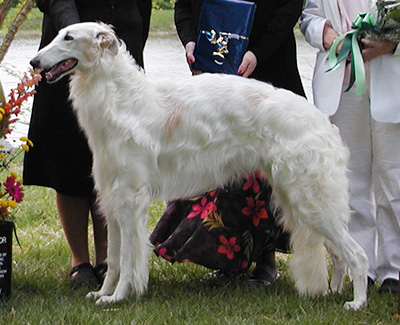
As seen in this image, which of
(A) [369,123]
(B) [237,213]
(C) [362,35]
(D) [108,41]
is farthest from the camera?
(B) [237,213]

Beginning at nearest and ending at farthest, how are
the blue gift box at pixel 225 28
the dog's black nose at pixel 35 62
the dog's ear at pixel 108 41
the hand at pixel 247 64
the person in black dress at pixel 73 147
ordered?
the dog's black nose at pixel 35 62, the dog's ear at pixel 108 41, the blue gift box at pixel 225 28, the hand at pixel 247 64, the person in black dress at pixel 73 147

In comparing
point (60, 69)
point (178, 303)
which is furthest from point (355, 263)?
point (60, 69)

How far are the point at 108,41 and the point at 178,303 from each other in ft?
4.73

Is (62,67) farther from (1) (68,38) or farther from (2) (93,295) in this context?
(2) (93,295)

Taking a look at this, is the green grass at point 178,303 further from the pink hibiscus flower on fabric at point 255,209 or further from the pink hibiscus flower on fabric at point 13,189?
the pink hibiscus flower on fabric at point 13,189

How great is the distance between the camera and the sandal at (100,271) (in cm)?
437

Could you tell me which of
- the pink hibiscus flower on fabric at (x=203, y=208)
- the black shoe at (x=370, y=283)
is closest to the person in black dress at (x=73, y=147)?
the pink hibiscus flower on fabric at (x=203, y=208)

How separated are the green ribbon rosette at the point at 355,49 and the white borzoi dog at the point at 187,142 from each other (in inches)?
12.4

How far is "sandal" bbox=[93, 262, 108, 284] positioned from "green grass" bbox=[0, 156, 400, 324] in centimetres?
20

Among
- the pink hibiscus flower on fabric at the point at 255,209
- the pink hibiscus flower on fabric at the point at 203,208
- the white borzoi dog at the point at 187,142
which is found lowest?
the pink hibiscus flower on fabric at the point at 203,208

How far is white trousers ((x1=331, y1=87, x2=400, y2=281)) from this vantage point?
3990 mm

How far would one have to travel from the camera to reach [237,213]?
169 inches

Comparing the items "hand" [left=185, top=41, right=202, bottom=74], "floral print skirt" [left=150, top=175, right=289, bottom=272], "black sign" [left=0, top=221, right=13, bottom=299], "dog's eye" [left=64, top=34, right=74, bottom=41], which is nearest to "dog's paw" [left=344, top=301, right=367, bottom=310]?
"floral print skirt" [left=150, top=175, right=289, bottom=272]

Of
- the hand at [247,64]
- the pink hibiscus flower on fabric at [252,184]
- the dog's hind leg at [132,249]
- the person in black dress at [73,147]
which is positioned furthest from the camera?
the pink hibiscus flower on fabric at [252,184]
